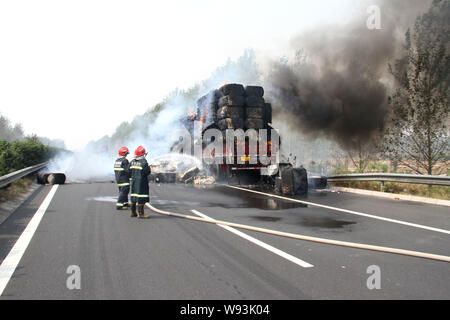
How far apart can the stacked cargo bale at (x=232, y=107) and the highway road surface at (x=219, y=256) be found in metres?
6.73

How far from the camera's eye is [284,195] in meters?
12.3

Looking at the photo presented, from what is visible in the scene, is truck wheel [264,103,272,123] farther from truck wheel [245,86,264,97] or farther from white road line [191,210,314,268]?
white road line [191,210,314,268]

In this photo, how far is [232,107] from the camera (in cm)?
1516

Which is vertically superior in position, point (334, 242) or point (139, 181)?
point (139, 181)

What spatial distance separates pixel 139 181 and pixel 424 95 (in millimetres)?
9609

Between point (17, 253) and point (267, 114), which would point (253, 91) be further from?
Result: point (17, 253)

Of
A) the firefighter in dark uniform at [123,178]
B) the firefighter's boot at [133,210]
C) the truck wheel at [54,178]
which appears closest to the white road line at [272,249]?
the firefighter's boot at [133,210]

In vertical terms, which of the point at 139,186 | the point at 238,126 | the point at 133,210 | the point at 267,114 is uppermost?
the point at 267,114

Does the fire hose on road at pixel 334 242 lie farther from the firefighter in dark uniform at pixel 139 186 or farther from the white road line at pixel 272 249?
the firefighter in dark uniform at pixel 139 186

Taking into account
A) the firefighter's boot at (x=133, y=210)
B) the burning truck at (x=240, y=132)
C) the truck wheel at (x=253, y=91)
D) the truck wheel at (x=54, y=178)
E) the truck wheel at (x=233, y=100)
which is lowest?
the firefighter's boot at (x=133, y=210)

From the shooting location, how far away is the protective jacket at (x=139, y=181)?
322 inches

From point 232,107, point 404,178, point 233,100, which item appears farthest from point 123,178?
point 404,178

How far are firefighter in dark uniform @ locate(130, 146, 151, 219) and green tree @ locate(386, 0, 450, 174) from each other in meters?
9.14
